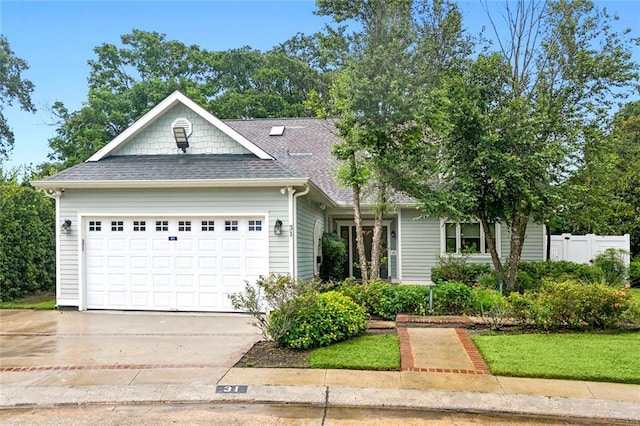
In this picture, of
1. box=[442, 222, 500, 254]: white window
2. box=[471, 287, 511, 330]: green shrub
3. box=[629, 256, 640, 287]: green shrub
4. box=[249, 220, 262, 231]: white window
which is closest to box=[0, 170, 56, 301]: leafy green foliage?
box=[249, 220, 262, 231]: white window

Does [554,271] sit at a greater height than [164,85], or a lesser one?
lesser

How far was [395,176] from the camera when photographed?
38.8 feet

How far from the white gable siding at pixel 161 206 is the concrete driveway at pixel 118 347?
1217 mm

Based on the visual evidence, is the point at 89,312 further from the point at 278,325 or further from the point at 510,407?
the point at 510,407

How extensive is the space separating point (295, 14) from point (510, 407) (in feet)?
39.3

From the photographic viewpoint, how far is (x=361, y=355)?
7348 mm

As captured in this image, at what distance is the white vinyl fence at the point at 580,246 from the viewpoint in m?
17.5

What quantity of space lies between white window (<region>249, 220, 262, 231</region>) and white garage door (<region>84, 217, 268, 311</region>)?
2cm

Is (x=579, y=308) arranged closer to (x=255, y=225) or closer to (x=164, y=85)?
(x=255, y=225)

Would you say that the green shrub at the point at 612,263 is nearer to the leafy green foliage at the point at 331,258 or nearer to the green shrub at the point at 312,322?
the leafy green foliage at the point at 331,258

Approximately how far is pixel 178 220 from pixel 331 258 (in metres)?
5.18

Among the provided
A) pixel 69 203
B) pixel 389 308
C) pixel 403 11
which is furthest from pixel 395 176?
pixel 69 203

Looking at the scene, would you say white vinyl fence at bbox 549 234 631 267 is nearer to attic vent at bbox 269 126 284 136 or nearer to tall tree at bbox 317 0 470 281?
tall tree at bbox 317 0 470 281

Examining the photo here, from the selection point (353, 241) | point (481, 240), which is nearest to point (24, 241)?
point (353, 241)
